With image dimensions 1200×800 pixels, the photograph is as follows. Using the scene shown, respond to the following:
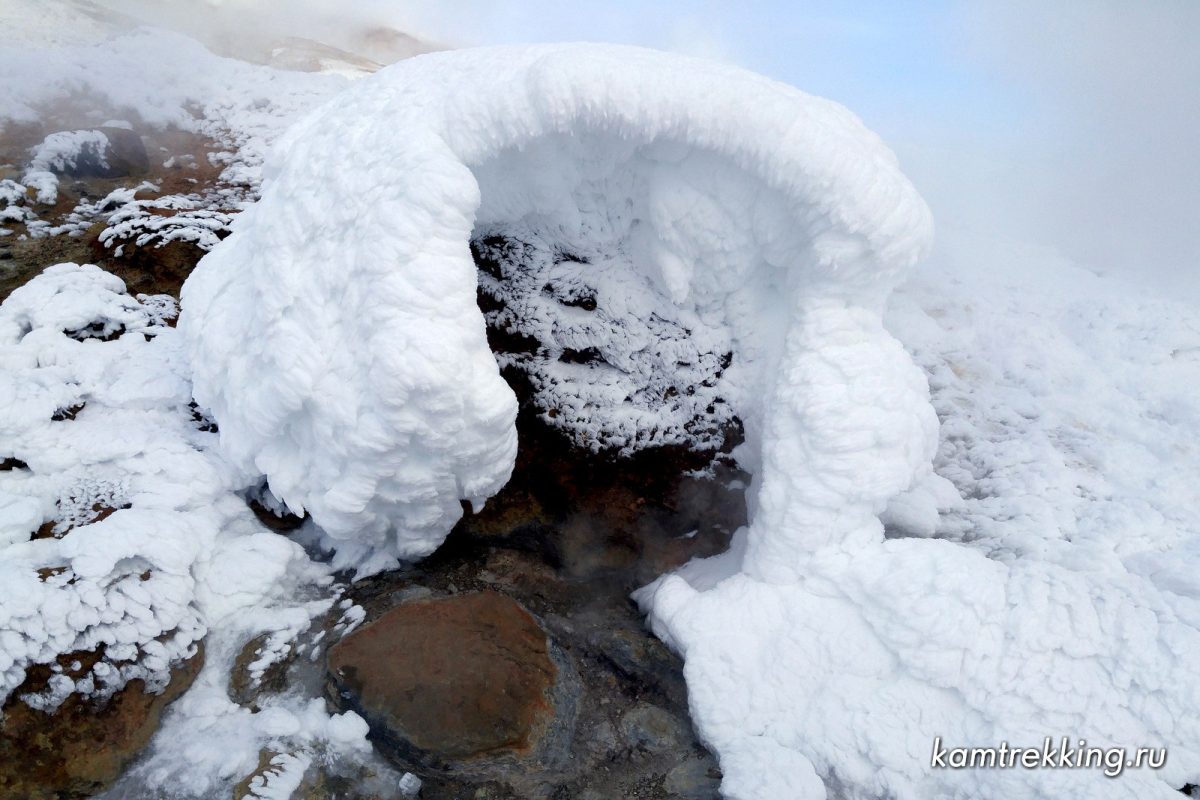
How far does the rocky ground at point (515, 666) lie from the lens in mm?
2748

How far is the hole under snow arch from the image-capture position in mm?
2947

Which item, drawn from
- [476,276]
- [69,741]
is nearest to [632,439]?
[476,276]

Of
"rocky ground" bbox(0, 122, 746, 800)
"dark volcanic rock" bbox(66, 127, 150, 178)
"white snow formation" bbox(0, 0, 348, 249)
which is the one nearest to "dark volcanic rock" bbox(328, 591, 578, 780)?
"rocky ground" bbox(0, 122, 746, 800)

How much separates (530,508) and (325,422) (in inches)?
59.5

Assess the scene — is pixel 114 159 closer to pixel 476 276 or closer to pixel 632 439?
pixel 476 276

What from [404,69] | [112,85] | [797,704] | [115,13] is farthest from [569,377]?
[115,13]

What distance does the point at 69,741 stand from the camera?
268cm

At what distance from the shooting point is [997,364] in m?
4.67

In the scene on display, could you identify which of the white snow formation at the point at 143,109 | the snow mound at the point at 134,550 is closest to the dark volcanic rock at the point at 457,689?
the snow mound at the point at 134,550

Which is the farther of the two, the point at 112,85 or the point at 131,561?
the point at 112,85

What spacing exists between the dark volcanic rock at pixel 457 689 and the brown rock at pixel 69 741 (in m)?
0.79

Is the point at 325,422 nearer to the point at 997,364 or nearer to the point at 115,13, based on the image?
the point at 997,364

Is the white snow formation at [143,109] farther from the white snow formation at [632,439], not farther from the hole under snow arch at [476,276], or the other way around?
the hole under snow arch at [476,276]

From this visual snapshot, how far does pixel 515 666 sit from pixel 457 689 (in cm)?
29
